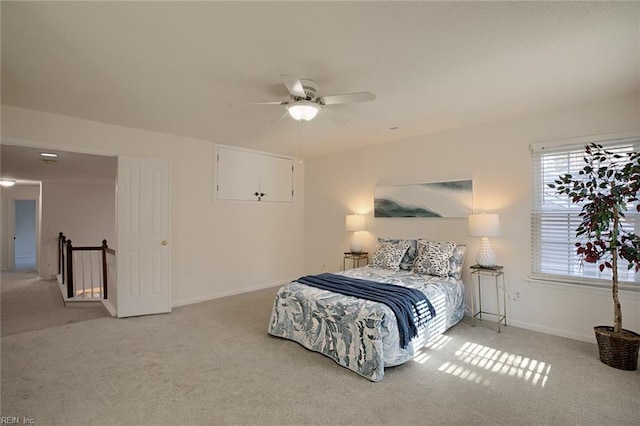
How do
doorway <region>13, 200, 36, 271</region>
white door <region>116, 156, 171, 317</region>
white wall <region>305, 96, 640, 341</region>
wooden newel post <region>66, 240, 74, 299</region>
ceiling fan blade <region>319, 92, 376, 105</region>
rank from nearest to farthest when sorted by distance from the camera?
ceiling fan blade <region>319, 92, 376, 105</region> → white wall <region>305, 96, 640, 341</region> → white door <region>116, 156, 171, 317</region> → wooden newel post <region>66, 240, 74, 299</region> → doorway <region>13, 200, 36, 271</region>

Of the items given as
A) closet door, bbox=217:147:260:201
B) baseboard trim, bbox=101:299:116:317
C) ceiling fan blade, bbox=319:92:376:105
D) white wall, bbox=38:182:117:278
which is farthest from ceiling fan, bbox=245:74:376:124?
white wall, bbox=38:182:117:278

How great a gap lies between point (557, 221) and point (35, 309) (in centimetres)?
714

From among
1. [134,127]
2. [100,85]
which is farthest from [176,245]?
[100,85]

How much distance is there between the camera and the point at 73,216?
7.98 metres

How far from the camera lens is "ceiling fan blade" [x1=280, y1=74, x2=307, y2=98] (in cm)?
233

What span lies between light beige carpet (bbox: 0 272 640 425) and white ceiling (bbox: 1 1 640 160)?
2.54 meters

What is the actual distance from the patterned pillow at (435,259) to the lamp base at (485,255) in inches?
12.3

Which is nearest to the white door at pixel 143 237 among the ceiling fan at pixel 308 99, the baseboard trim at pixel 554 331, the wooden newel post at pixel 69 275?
the wooden newel post at pixel 69 275

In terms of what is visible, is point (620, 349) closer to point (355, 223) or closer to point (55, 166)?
point (355, 223)

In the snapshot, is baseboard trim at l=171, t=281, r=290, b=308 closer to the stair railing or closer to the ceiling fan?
the stair railing

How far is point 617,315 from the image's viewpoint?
9.41 feet

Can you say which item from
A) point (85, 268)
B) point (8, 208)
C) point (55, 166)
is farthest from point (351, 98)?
point (8, 208)

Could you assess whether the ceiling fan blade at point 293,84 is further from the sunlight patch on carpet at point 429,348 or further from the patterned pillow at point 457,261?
the patterned pillow at point 457,261

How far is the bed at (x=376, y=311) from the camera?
268cm
